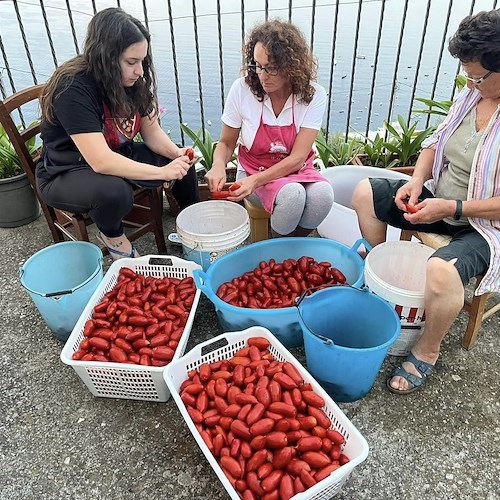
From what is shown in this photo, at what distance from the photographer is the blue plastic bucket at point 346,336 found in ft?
5.83

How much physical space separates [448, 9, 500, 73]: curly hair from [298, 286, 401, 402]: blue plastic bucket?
39.4 inches

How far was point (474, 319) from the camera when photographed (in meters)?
2.13

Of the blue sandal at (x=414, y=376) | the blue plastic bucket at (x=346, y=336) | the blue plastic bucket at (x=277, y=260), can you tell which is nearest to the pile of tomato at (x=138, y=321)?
the blue plastic bucket at (x=277, y=260)

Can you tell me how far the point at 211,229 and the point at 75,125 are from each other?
1018 millimetres

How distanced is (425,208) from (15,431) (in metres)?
1.96

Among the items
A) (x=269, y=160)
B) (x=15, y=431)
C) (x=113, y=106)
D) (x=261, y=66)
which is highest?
(x=261, y=66)

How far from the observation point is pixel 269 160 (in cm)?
261

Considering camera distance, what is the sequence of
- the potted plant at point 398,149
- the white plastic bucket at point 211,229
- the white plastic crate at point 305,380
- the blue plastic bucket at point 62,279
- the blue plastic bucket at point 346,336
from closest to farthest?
the white plastic crate at point 305,380, the blue plastic bucket at point 346,336, the blue plastic bucket at point 62,279, the white plastic bucket at point 211,229, the potted plant at point 398,149

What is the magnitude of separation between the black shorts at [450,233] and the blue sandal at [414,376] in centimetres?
43

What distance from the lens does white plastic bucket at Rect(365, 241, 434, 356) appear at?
1.97m

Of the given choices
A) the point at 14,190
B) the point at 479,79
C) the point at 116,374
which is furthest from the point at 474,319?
the point at 14,190

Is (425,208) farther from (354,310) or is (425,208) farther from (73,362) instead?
(73,362)

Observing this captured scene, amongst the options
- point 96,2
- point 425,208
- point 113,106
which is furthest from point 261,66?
point 96,2

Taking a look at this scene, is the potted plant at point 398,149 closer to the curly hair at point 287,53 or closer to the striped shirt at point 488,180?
the curly hair at point 287,53
